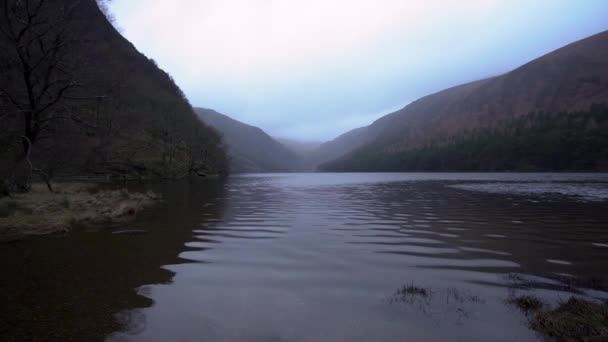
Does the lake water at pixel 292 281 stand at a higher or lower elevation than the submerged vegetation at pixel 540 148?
lower

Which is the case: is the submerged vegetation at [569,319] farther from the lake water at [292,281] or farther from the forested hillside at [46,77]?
the forested hillside at [46,77]

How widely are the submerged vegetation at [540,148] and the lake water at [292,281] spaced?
145 meters

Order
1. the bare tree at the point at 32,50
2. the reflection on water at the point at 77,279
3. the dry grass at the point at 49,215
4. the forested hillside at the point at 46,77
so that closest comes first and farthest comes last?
the reflection on water at the point at 77,279
the dry grass at the point at 49,215
the bare tree at the point at 32,50
the forested hillside at the point at 46,77

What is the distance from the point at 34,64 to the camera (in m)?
18.4

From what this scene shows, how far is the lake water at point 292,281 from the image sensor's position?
4.68m

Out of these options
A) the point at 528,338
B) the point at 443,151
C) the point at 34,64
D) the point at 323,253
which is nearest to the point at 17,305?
the point at 323,253

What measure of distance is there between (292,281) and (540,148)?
165 meters

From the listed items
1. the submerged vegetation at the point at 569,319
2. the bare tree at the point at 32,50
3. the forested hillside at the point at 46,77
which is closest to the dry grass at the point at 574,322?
the submerged vegetation at the point at 569,319

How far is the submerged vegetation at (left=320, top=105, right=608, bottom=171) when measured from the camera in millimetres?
120188

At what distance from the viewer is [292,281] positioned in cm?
683

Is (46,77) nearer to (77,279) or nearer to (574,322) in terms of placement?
(77,279)

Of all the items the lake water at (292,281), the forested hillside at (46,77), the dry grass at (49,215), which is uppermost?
the forested hillside at (46,77)

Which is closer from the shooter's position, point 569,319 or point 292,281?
point 569,319

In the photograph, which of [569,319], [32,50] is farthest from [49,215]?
[569,319]
